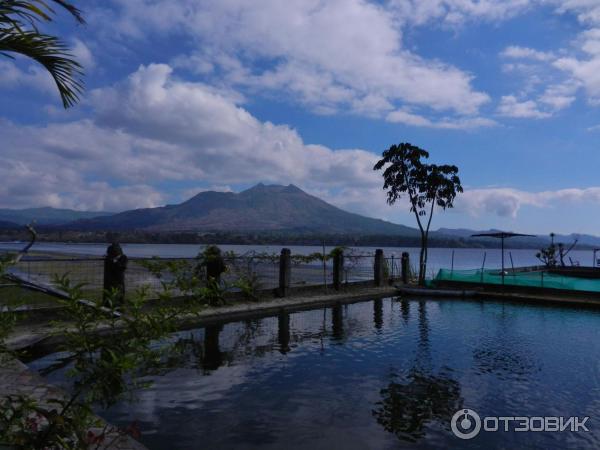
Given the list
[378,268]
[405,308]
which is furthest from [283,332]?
[378,268]

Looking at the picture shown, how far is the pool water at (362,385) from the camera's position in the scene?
628 centimetres

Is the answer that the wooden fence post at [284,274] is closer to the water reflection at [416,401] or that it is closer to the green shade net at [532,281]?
the water reflection at [416,401]

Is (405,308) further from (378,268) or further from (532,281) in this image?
(532,281)

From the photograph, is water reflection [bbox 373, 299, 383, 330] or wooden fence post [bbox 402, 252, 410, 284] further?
wooden fence post [bbox 402, 252, 410, 284]

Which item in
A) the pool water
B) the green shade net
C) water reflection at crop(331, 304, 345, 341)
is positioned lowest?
water reflection at crop(331, 304, 345, 341)

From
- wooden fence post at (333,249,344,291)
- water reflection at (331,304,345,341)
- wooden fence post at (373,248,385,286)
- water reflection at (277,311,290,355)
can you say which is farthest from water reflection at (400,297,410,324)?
water reflection at (277,311,290,355)

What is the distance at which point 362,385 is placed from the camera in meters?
8.38

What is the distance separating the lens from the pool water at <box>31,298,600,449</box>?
628cm

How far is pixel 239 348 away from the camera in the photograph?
11.1m

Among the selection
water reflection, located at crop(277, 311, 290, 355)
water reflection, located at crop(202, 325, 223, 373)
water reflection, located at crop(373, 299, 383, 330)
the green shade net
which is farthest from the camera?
the green shade net

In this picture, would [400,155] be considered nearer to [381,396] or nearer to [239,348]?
[239,348]

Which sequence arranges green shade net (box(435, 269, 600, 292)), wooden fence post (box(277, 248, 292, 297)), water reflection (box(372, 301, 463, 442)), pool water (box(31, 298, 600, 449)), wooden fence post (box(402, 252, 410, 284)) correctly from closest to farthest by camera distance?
pool water (box(31, 298, 600, 449)) < water reflection (box(372, 301, 463, 442)) < wooden fence post (box(277, 248, 292, 297)) < green shade net (box(435, 269, 600, 292)) < wooden fence post (box(402, 252, 410, 284))

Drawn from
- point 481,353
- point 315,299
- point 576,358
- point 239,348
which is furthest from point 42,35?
point 315,299

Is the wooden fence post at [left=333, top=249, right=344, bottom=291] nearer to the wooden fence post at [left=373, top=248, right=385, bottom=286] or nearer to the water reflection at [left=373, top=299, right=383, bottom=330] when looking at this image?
the water reflection at [left=373, top=299, right=383, bottom=330]
